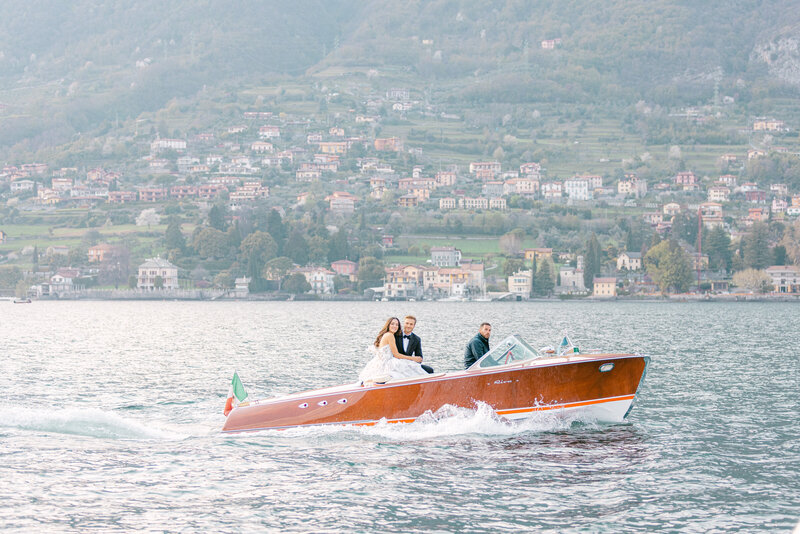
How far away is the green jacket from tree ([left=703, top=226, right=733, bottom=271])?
434ft

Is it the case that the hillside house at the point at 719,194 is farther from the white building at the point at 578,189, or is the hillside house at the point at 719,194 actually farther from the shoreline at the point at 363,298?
the shoreline at the point at 363,298

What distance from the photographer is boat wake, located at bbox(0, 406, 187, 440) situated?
1805 centimetres

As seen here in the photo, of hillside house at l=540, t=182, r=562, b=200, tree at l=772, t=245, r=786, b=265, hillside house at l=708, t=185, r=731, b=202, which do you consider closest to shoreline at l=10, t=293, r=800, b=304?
tree at l=772, t=245, r=786, b=265

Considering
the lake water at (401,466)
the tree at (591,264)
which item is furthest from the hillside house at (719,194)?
the lake water at (401,466)

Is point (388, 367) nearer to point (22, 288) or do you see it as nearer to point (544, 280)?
point (544, 280)

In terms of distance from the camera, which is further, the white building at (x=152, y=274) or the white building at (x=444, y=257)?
the white building at (x=444, y=257)

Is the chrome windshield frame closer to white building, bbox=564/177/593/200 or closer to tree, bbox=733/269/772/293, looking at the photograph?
tree, bbox=733/269/772/293

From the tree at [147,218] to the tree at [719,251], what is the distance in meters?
90.6

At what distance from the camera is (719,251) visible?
143000 millimetres

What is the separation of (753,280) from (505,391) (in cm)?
12041

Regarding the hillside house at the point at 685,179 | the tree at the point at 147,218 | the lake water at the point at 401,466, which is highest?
the hillside house at the point at 685,179

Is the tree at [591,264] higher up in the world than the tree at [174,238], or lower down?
lower down

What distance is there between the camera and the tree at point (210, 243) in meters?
152

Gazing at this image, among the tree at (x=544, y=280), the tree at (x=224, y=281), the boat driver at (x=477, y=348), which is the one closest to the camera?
the boat driver at (x=477, y=348)
